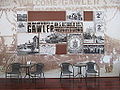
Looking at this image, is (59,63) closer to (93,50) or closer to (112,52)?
(93,50)

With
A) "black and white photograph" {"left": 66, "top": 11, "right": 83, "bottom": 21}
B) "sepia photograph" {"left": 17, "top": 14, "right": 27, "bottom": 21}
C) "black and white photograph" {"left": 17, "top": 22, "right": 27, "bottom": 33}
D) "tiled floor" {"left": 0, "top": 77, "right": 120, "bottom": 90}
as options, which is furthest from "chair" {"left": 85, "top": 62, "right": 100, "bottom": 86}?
"sepia photograph" {"left": 17, "top": 14, "right": 27, "bottom": 21}

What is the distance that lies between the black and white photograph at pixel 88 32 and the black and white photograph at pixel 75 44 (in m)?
0.20

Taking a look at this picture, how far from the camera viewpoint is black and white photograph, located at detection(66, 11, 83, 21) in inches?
379

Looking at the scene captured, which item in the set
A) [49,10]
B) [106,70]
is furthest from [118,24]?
[49,10]

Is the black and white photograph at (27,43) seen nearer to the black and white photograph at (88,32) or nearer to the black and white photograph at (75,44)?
the black and white photograph at (75,44)

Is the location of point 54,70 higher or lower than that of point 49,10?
lower

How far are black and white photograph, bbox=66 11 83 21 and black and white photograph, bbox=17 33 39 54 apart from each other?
1.53 m

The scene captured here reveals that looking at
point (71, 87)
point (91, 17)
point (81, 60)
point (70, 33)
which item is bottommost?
point (71, 87)

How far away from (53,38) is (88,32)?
144 cm

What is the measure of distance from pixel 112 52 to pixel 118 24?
1168mm

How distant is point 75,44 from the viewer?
9.64 meters

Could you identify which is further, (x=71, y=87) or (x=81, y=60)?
→ (x=81, y=60)

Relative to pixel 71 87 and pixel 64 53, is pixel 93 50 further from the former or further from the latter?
pixel 71 87

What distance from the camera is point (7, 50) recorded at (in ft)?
31.4
